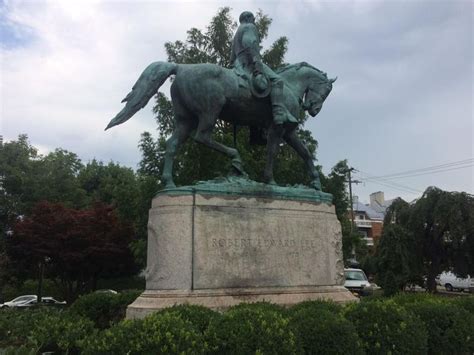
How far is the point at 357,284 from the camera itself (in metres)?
27.5

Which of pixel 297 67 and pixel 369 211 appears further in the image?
pixel 369 211

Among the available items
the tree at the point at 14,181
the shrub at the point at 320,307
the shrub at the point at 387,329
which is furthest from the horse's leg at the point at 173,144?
the tree at the point at 14,181

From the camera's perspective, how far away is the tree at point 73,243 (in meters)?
25.8

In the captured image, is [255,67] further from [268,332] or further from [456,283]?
[456,283]

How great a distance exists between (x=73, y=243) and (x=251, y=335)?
22.8 metres

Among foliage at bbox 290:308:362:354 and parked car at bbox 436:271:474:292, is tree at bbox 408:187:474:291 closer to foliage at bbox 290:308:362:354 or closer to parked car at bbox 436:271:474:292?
parked car at bbox 436:271:474:292

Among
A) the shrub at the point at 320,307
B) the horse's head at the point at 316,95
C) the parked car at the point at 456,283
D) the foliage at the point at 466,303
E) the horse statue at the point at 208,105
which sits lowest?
the parked car at the point at 456,283

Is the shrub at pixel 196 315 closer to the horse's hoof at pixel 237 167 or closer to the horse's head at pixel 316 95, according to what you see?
the horse's hoof at pixel 237 167

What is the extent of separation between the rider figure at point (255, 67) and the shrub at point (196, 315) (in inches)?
158

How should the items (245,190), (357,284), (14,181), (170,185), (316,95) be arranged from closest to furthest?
(170,185)
(245,190)
(316,95)
(357,284)
(14,181)

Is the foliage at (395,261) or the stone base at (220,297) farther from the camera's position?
the foliage at (395,261)

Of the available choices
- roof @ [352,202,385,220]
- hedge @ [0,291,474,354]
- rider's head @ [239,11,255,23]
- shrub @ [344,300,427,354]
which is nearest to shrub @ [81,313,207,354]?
hedge @ [0,291,474,354]

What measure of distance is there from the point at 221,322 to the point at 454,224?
2597 centimetres

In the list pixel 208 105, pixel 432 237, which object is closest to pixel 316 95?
pixel 208 105
